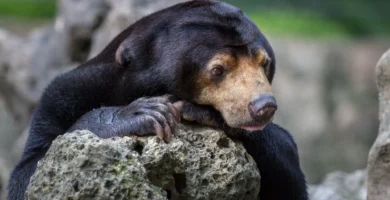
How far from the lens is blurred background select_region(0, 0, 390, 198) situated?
8.48 m

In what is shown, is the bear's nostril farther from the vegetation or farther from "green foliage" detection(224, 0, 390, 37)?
"green foliage" detection(224, 0, 390, 37)

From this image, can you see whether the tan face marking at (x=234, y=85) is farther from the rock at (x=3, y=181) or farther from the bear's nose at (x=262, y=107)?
the rock at (x=3, y=181)

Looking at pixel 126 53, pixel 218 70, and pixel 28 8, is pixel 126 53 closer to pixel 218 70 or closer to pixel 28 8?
pixel 218 70

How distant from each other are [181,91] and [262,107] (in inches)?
22.8

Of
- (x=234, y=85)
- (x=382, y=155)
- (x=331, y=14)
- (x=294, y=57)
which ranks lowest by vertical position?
Answer: (x=331, y=14)

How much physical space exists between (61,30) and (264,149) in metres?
4.86

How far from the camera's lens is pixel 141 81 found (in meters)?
4.48

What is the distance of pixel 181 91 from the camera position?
4316 mm

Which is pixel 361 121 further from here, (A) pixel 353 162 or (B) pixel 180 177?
(B) pixel 180 177

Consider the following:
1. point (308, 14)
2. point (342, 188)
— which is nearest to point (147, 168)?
point (342, 188)

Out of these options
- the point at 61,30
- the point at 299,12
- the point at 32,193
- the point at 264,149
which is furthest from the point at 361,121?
the point at 32,193

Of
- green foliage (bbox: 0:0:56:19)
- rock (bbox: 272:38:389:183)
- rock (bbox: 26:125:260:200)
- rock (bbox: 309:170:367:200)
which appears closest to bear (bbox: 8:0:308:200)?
rock (bbox: 26:125:260:200)

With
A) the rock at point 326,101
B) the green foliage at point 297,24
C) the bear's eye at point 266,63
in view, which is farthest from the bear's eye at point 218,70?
the green foliage at point 297,24

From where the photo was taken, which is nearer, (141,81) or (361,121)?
(141,81)
